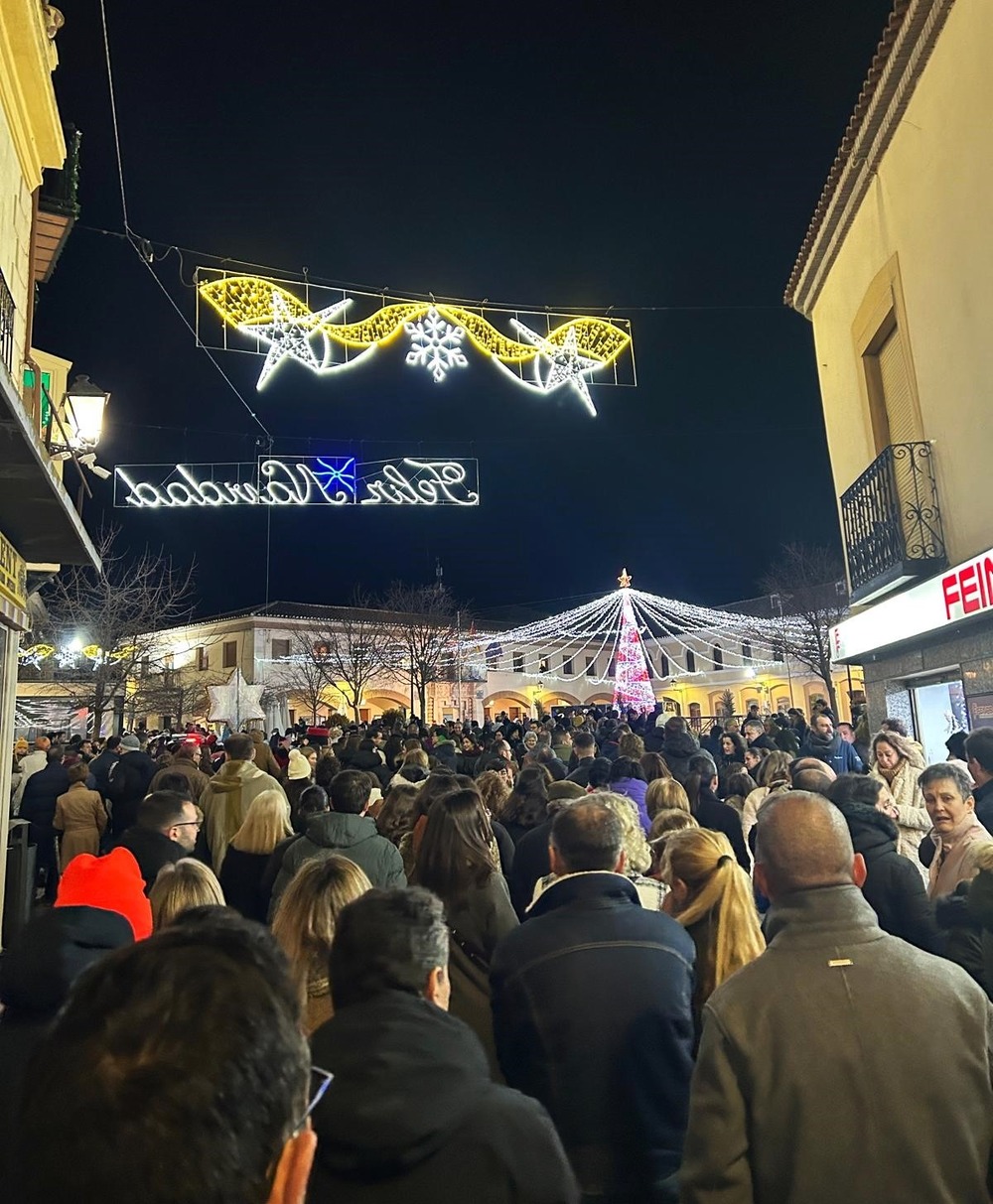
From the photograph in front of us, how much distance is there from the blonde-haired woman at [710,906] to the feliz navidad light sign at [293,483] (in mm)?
9120

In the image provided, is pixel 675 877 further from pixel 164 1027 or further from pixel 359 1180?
pixel 164 1027

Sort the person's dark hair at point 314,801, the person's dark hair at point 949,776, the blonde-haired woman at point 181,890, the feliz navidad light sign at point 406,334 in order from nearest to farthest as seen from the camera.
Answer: the blonde-haired woman at point 181,890
the person's dark hair at point 949,776
the person's dark hair at point 314,801
the feliz navidad light sign at point 406,334

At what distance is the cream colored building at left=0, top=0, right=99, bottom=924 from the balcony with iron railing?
881 centimetres

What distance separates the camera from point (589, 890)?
9.30 feet

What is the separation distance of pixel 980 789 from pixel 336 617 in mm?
47905

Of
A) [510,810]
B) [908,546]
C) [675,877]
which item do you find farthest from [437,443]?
[675,877]

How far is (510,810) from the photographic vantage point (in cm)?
630

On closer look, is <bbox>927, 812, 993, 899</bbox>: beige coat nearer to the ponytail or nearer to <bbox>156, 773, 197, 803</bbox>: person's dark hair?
the ponytail

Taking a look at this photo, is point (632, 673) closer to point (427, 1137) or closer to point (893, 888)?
point (893, 888)

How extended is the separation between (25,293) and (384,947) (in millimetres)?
10801

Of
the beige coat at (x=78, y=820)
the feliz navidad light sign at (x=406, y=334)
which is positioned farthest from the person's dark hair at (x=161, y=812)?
the feliz navidad light sign at (x=406, y=334)

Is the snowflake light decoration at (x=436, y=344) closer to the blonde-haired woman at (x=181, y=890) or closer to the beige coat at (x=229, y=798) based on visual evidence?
the beige coat at (x=229, y=798)

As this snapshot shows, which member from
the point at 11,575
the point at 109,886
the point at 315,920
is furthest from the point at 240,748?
the point at 315,920

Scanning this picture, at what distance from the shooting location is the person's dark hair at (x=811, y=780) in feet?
17.4
